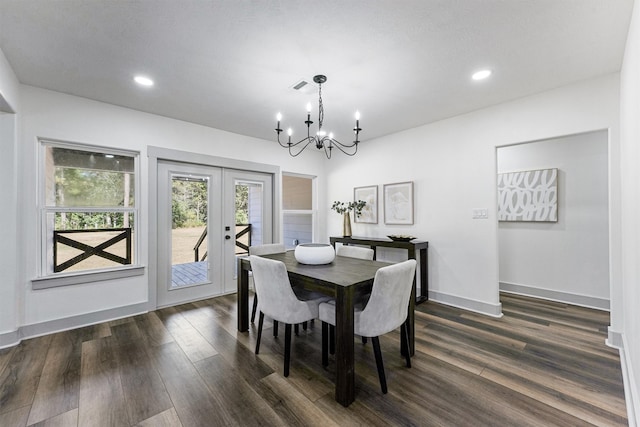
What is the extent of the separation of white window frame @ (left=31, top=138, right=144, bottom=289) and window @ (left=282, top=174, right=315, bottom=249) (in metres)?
2.23

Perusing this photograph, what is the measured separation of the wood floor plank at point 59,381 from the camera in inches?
67.4

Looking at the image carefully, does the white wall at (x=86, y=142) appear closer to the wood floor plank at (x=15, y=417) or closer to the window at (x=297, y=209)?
the wood floor plank at (x=15, y=417)

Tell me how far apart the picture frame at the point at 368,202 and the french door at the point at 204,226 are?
5.22 feet

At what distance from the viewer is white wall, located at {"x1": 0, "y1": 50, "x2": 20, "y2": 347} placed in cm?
245

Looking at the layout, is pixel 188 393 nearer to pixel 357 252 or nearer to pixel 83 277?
pixel 357 252

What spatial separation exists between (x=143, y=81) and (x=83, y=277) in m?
2.18

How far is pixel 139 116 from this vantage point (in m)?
3.33

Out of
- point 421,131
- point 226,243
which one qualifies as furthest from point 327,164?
point 226,243

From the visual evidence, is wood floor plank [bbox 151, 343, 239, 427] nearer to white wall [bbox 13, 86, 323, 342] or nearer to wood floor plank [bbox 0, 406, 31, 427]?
wood floor plank [bbox 0, 406, 31, 427]

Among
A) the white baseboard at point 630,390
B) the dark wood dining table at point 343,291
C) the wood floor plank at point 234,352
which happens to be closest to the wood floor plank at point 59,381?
the wood floor plank at point 234,352

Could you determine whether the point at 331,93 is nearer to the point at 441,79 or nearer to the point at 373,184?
the point at 441,79

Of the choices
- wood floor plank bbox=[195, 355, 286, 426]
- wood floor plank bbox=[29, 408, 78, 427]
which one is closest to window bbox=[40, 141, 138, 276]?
wood floor plank bbox=[29, 408, 78, 427]

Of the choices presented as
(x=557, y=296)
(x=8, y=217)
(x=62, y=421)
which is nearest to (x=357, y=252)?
(x=62, y=421)

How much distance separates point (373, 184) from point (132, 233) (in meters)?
3.50
